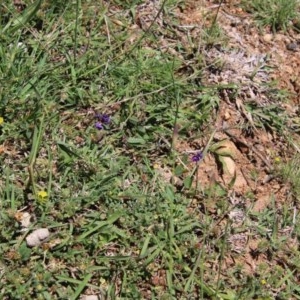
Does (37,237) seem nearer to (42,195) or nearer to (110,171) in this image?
(42,195)

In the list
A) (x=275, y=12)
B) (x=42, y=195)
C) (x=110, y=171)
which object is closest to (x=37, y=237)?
(x=42, y=195)

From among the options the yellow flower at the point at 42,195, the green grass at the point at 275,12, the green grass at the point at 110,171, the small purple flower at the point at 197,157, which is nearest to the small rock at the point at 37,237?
the green grass at the point at 110,171

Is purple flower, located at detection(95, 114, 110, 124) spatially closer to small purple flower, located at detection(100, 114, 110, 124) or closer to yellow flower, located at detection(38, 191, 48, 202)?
small purple flower, located at detection(100, 114, 110, 124)

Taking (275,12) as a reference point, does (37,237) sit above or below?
below

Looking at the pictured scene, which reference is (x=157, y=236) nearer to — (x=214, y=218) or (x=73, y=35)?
(x=214, y=218)

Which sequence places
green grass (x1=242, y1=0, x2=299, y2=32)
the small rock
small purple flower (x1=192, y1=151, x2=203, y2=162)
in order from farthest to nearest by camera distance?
green grass (x1=242, y1=0, x2=299, y2=32) → small purple flower (x1=192, y1=151, x2=203, y2=162) → the small rock

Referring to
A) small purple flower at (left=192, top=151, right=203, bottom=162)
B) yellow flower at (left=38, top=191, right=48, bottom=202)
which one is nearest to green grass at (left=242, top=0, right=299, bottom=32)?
small purple flower at (left=192, top=151, right=203, bottom=162)
